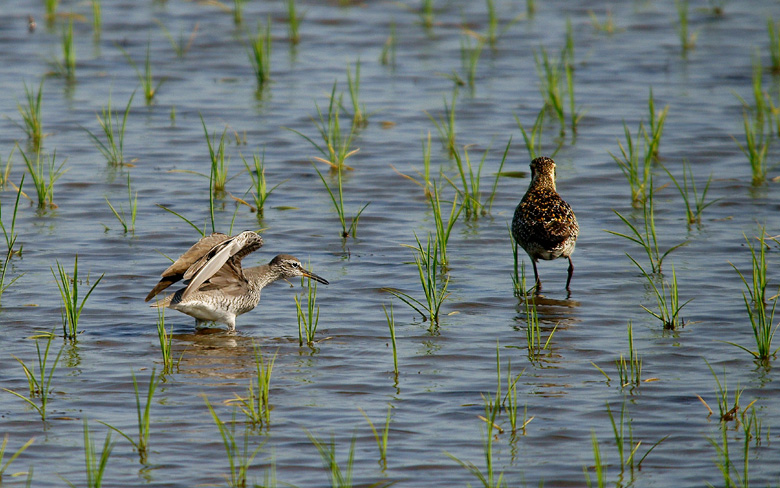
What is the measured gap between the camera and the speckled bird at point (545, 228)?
27.2ft

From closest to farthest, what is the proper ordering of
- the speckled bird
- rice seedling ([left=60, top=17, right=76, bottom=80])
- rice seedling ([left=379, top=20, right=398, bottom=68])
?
the speckled bird < rice seedling ([left=60, top=17, right=76, bottom=80]) < rice seedling ([left=379, top=20, right=398, bottom=68])

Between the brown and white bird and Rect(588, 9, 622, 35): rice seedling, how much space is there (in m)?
10.7

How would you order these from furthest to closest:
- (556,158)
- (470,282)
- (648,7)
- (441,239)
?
(648,7)
(556,158)
(470,282)
(441,239)

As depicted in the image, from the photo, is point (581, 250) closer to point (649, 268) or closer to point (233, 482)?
point (649, 268)

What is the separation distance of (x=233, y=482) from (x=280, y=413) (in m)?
1.12

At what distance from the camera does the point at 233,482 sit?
205 inches

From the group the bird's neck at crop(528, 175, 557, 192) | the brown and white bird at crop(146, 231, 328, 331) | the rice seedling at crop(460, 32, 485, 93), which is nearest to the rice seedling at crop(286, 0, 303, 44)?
the rice seedling at crop(460, 32, 485, 93)

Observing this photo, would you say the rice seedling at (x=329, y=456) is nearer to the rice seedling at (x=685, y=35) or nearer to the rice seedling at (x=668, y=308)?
the rice seedling at (x=668, y=308)

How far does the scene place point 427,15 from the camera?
17750mm

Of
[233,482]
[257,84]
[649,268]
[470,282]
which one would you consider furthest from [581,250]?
[257,84]

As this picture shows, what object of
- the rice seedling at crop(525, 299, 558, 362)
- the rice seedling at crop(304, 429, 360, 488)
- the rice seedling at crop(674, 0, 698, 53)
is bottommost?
the rice seedling at crop(304, 429, 360, 488)

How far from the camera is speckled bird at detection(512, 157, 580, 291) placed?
830 cm

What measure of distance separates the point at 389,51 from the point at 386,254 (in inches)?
297

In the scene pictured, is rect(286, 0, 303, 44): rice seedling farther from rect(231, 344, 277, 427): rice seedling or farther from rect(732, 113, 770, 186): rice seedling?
rect(231, 344, 277, 427): rice seedling
